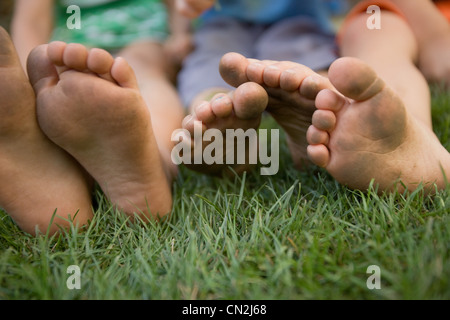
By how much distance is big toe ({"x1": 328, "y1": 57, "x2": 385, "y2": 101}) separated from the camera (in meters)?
0.65

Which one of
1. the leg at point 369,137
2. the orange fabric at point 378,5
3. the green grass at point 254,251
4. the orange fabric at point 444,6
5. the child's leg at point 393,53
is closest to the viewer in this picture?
the green grass at point 254,251

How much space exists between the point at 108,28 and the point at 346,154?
1.26 meters

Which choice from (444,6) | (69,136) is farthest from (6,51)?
(444,6)

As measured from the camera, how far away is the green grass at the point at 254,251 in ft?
1.83

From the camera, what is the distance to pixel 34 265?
67 cm

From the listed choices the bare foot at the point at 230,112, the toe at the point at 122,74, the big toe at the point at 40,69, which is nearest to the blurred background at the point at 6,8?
the big toe at the point at 40,69

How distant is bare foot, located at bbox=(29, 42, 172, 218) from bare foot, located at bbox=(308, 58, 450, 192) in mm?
349

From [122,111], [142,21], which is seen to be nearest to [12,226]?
[122,111]

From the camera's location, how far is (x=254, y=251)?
64 centimetres

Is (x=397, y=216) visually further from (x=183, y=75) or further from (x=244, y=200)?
(x=183, y=75)

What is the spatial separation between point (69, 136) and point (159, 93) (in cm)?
52

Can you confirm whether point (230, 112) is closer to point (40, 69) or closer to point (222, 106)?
point (222, 106)

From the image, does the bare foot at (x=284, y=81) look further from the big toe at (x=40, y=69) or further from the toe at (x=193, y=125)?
the big toe at (x=40, y=69)

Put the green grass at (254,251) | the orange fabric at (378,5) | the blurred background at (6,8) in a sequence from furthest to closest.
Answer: the blurred background at (6,8)
the orange fabric at (378,5)
the green grass at (254,251)
